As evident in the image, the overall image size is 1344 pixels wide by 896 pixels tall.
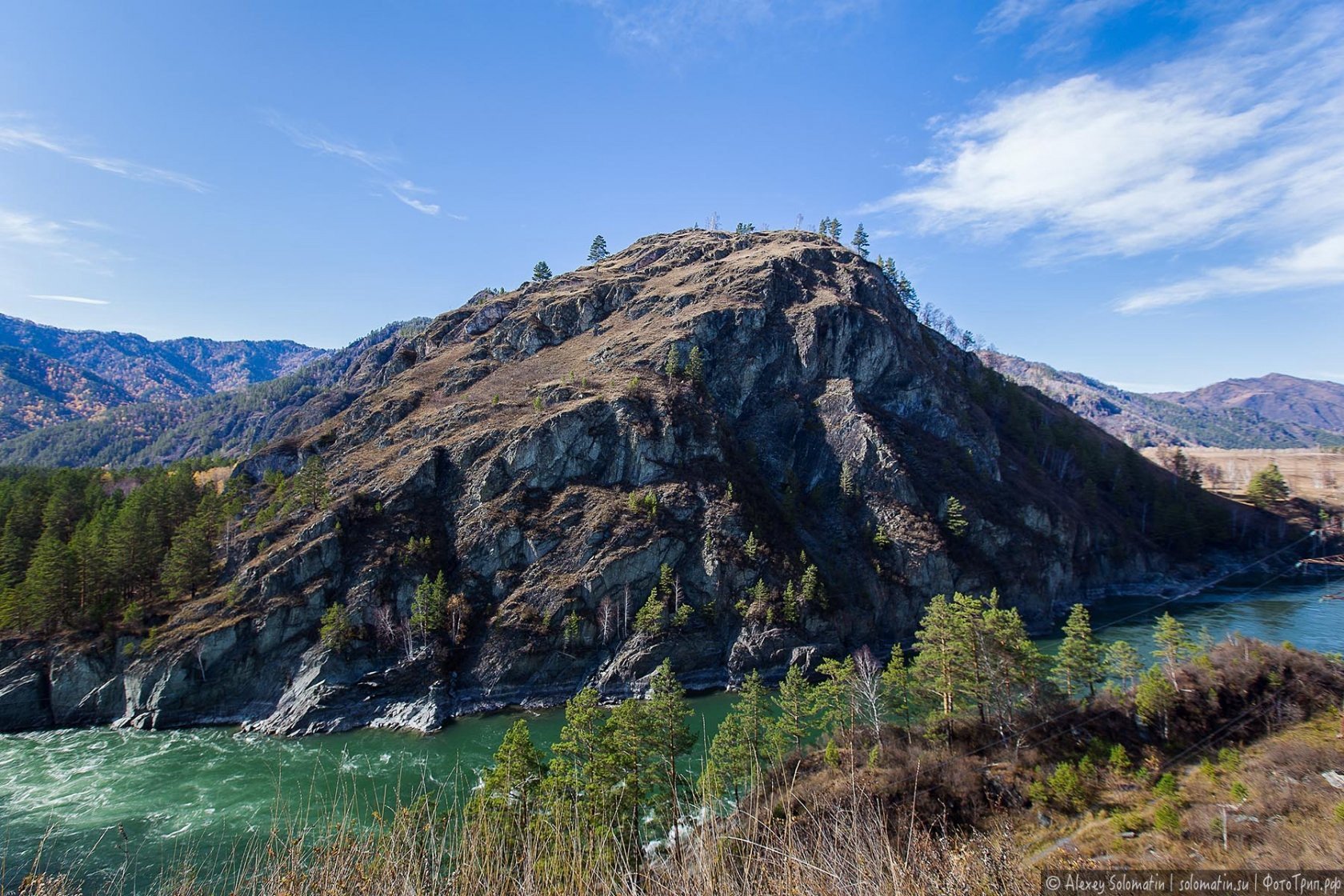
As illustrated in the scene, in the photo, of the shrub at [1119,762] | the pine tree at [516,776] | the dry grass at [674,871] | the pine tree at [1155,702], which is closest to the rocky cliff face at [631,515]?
the pine tree at [516,776]

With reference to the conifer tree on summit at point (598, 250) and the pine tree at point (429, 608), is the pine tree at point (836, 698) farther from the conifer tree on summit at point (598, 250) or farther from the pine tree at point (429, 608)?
the conifer tree on summit at point (598, 250)

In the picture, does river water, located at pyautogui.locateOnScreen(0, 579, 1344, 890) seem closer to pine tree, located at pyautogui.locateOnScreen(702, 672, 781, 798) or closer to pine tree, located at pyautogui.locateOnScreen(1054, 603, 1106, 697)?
pine tree, located at pyautogui.locateOnScreen(702, 672, 781, 798)

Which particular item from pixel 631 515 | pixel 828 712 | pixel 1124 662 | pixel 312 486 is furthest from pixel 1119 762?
pixel 312 486

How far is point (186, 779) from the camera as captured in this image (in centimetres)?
3659

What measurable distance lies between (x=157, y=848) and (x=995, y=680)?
1752 inches

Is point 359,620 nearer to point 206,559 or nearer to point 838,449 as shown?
point 206,559

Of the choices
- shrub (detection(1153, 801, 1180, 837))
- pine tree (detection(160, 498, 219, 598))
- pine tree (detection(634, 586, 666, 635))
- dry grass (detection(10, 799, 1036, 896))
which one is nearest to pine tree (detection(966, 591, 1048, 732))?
shrub (detection(1153, 801, 1180, 837))

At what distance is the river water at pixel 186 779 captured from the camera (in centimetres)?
2925

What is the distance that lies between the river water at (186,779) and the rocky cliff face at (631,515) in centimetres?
253

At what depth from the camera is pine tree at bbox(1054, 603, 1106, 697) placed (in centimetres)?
3114

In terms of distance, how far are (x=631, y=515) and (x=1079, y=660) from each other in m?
40.6

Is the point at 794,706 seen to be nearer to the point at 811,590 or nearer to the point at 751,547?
the point at 811,590

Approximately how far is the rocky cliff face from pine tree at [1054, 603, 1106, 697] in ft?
80.9

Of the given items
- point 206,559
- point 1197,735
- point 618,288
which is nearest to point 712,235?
point 618,288
